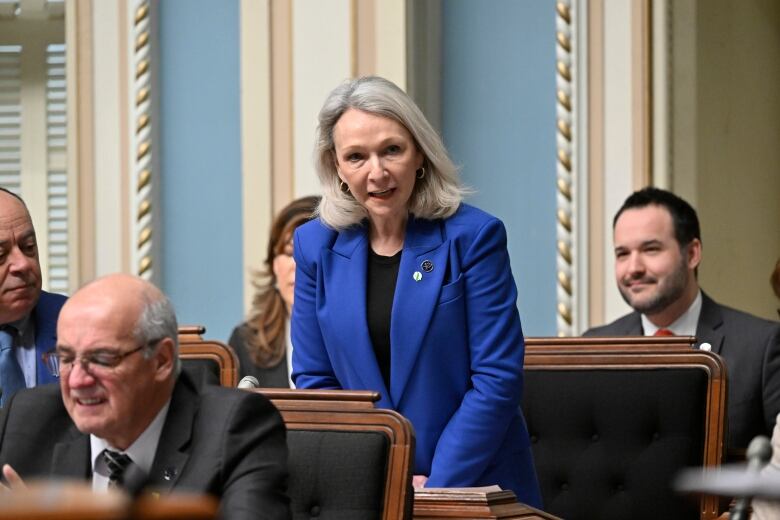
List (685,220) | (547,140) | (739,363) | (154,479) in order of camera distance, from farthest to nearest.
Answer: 1. (547,140)
2. (685,220)
3. (739,363)
4. (154,479)

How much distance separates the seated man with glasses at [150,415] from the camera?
2830mm

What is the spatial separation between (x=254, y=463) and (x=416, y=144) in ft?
2.96

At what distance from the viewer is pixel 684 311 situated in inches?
193

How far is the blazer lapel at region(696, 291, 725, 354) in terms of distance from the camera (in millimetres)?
4742

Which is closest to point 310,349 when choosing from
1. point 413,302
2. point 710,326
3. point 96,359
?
point 413,302

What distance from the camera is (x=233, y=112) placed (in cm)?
624

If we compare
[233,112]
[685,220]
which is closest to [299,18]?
[233,112]

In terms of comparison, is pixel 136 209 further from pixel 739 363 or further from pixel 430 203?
pixel 430 203

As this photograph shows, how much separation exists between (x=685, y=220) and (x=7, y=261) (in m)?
2.15

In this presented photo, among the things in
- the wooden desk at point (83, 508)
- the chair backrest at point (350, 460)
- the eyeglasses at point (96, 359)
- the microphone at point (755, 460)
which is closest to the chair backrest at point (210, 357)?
the chair backrest at point (350, 460)

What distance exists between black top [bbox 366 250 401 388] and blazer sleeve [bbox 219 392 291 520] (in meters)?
0.54

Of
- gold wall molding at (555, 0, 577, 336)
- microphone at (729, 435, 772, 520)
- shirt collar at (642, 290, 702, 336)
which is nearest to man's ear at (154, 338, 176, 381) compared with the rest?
microphone at (729, 435, 772, 520)

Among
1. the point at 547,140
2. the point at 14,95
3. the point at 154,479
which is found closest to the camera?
the point at 154,479

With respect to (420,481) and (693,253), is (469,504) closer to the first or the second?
(420,481)
